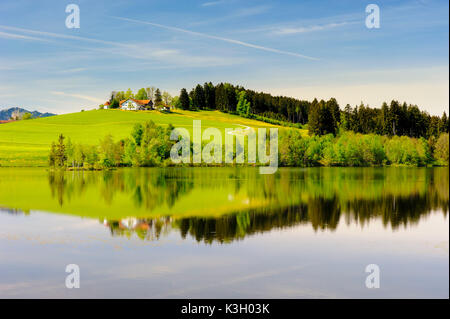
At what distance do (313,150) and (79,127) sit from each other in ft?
216

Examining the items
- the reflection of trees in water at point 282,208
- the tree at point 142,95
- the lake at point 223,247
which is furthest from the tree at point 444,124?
the tree at point 142,95

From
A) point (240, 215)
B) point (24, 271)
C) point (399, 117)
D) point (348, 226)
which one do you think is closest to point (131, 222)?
point (240, 215)

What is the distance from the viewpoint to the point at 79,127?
131 m

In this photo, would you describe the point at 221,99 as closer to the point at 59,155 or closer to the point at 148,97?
the point at 148,97

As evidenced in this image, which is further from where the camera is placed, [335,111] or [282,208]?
[335,111]

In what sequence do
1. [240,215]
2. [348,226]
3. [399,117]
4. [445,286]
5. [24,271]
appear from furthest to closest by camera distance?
[399,117] < [240,215] < [348,226] < [24,271] < [445,286]

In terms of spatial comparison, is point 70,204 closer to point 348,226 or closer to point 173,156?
point 348,226

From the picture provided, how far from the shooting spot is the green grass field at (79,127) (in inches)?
3676

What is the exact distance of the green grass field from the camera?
93375 millimetres

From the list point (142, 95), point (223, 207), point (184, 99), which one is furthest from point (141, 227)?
point (142, 95)

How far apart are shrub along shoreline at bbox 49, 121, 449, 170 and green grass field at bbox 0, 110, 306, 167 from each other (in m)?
7.81

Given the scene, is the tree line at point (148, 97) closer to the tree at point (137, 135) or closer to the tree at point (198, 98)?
the tree at point (198, 98)
